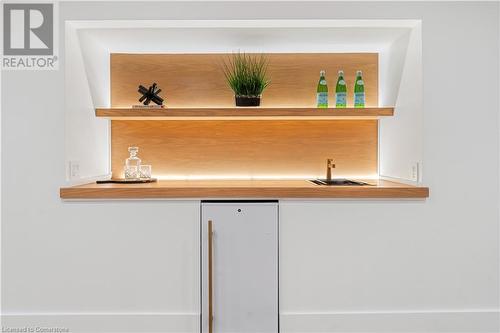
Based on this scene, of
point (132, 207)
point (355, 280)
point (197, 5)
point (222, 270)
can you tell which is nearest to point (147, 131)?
point (132, 207)

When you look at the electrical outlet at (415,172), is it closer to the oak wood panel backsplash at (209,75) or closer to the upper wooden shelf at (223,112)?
the upper wooden shelf at (223,112)

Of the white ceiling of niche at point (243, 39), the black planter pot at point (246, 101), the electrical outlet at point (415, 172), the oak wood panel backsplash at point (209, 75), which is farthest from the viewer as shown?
the oak wood panel backsplash at point (209, 75)

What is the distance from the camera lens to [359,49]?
276cm

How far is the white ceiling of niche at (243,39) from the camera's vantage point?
233cm

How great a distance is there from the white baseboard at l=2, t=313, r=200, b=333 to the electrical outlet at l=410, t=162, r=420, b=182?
4.94 ft

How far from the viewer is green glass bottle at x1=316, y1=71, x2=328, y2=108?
2648 millimetres

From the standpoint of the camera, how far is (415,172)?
2.23 m

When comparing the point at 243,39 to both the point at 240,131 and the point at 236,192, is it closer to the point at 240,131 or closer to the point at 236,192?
the point at 240,131

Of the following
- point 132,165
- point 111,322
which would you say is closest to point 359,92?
point 132,165

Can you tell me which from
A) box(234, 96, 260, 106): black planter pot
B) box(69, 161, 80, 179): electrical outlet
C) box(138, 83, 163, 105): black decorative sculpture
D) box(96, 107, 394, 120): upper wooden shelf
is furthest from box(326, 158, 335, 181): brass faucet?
box(69, 161, 80, 179): electrical outlet

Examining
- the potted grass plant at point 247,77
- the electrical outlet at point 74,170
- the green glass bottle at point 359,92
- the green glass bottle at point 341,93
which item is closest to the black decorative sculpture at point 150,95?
the potted grass plant at point 247,77

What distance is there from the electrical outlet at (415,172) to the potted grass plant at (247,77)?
41.4 inches

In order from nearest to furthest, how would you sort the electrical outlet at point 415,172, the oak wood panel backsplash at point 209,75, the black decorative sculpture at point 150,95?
the electrical outlet at point 415,172 → the black decorative sculpture at point 150,95 → the oak wood panel backsplash at point 209,75

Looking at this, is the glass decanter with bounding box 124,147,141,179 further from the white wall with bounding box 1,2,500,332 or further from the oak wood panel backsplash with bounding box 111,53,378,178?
the white wall with bounding box 1,2,500,332
